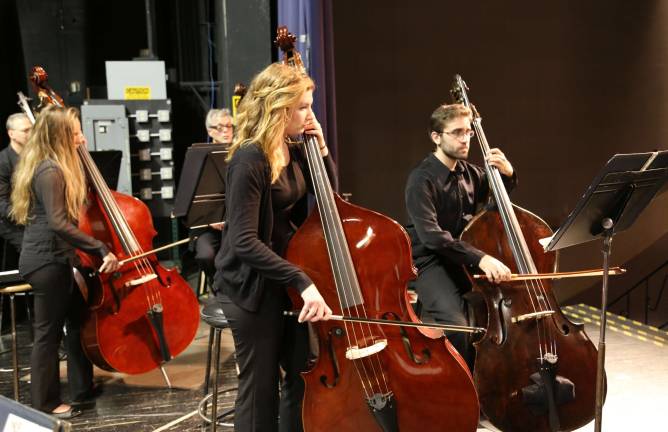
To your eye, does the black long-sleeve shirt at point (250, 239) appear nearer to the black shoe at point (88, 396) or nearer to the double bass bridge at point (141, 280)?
the double bass bridge at point (141, 280)

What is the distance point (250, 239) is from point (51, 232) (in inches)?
59.2

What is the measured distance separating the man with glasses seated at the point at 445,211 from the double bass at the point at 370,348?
801mm

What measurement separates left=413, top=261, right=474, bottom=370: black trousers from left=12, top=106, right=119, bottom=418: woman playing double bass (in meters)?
1.38

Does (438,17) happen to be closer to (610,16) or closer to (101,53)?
(610,16)

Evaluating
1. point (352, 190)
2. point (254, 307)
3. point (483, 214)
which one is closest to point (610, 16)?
point (352, 190)

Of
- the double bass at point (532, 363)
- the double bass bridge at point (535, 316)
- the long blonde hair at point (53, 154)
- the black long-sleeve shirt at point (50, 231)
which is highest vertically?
the long blonde hair at point (53, 154)

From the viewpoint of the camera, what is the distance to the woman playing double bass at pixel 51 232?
10.1 feet

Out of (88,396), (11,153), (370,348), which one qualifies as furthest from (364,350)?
(11,153)

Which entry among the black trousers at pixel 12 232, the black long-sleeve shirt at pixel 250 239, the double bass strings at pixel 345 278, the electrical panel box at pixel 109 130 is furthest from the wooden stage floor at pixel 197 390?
the electrical panel box at pixel 109 130

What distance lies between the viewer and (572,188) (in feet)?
17.0

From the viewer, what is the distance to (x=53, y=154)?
3.11 metres

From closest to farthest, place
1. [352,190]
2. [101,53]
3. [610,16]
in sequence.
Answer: [352,190] < [610,16] < [101,53]

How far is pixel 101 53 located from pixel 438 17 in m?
3.54

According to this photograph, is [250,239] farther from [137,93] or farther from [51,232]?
[137,93]
